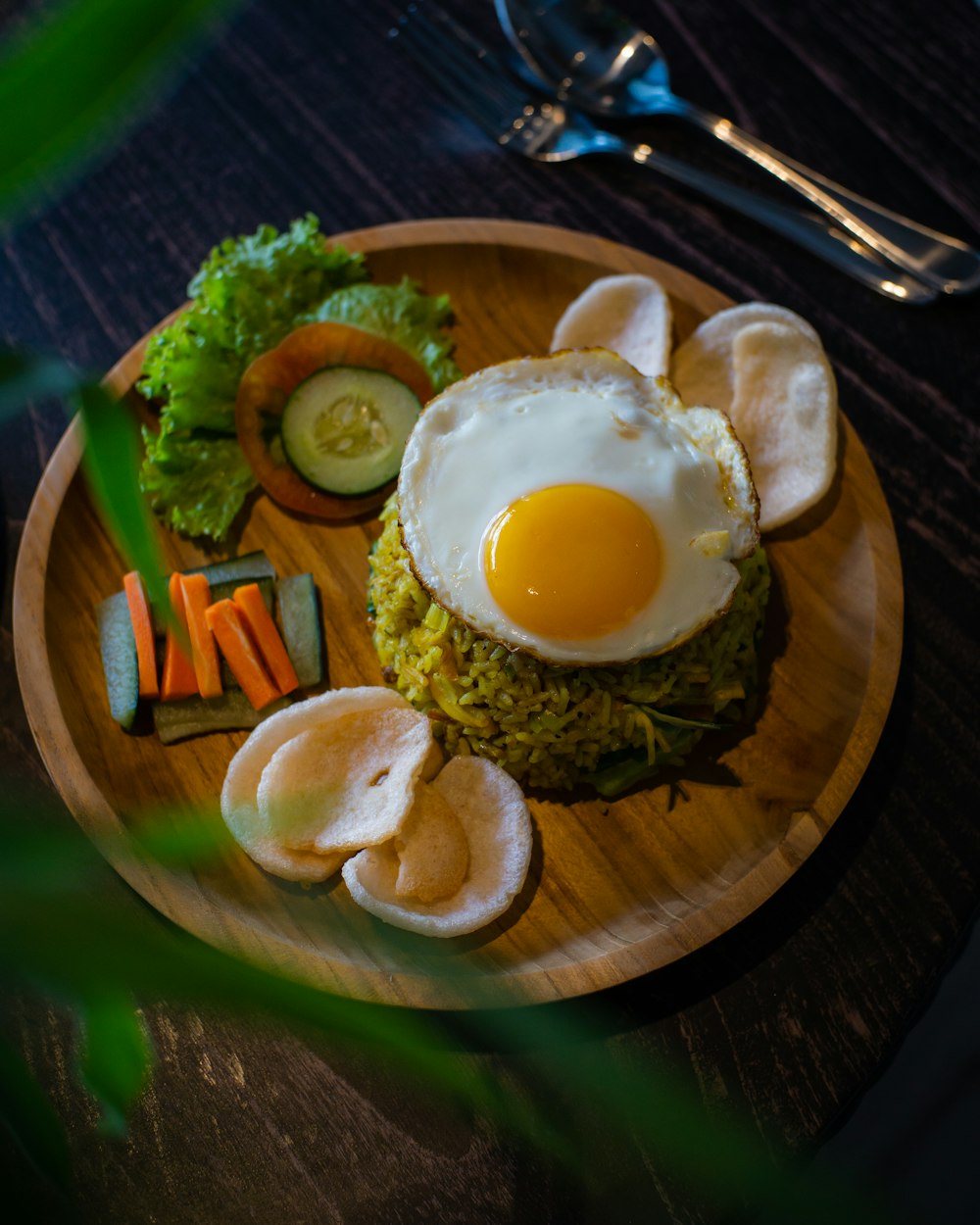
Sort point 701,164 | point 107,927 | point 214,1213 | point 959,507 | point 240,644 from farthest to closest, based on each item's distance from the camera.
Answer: point 701,164 < point 959,507 < point 240,644 < point 214,1213 < point 107,927

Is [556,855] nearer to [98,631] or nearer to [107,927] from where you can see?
[98,631]

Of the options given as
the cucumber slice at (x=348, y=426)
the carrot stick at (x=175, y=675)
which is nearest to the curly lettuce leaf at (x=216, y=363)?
the cucumber slice at (x=348, y=426)

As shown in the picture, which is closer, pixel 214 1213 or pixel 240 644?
pixel 214 1213

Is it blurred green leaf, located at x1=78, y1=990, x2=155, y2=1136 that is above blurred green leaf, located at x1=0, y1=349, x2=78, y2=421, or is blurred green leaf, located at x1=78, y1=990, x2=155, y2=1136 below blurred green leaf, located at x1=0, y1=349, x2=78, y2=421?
below

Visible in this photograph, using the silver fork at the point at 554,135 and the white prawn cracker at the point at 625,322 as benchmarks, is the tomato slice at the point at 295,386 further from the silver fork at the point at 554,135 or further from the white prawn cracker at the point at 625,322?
the silver fork at the point at 554,135

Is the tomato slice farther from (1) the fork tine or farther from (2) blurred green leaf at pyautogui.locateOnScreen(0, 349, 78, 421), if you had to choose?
(2) blurred green leaf at pyautogui.locateOnScreen(0, 349, 78, 421)

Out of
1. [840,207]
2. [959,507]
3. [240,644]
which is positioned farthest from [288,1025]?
[840,207]

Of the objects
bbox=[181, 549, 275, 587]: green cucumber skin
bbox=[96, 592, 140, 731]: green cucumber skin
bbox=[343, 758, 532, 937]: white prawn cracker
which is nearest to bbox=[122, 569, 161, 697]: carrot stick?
bbox=[96, 592, 140, 731]: green cucumber skin
